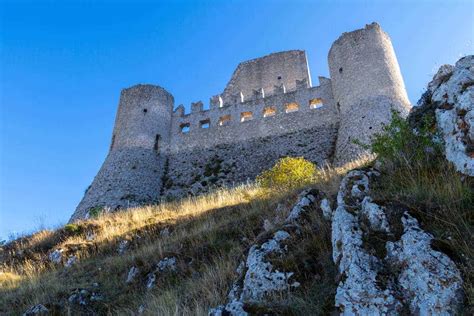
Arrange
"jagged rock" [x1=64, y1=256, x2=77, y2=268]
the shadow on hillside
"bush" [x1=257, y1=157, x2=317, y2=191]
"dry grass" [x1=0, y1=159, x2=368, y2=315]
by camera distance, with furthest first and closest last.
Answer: "bush" [x1=257, y1=157, x2=317, y2=191] → "jagged rock" [x1=64, y1=256, x2=77, y2=268] → the shadow on hillside → "dry grass" [x1=0, y1=159, x2=368, y2=315]

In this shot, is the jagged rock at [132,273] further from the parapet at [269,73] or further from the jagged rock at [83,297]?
the parapet at [269,73]

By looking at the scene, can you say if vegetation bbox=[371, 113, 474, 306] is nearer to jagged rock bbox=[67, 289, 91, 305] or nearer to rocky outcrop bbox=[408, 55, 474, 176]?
rocky outcrop bbox=[408, 55, 474, 176]

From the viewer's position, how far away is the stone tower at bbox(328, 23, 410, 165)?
16.9m

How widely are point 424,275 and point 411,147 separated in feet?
8.58

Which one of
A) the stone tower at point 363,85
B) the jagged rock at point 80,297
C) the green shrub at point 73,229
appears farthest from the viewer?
the stone tower at point 363,85

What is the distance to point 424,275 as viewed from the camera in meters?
2.52

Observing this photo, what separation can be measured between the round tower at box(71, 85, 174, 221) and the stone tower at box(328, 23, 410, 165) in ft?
34.6

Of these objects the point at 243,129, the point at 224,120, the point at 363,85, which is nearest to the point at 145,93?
the point at 224,120

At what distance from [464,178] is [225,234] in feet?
12.6

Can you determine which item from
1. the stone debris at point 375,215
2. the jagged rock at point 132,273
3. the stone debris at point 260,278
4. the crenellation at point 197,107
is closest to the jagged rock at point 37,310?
the jagged rock at point 132,273

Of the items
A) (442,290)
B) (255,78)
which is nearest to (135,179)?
(255,78)

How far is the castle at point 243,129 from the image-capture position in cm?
1820

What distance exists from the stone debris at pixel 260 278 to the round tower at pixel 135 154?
15044mm

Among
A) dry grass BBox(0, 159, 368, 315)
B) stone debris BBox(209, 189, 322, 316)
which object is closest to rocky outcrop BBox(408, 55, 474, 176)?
dry grass BBox(0, 159, 368, 315)
